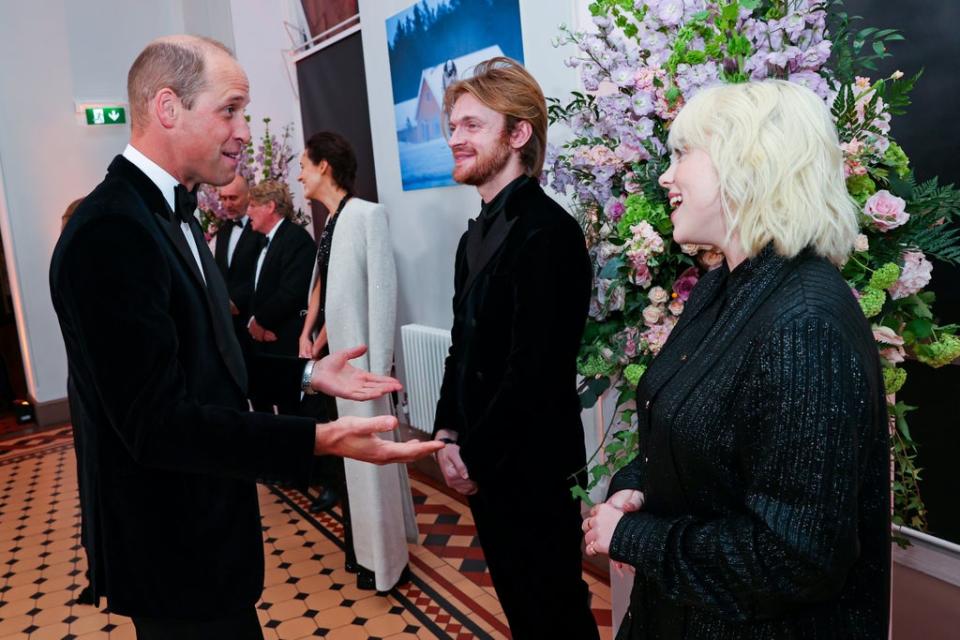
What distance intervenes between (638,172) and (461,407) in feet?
3.04

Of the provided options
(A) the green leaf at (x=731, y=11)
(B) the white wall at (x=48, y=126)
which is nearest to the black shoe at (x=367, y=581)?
(A) the green leaf at (x=731, y=11)

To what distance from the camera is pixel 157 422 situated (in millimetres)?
1436

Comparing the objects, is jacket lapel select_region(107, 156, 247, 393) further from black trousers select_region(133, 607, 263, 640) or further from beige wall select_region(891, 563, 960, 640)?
beige wall select_region(891, 563, 960, 640)

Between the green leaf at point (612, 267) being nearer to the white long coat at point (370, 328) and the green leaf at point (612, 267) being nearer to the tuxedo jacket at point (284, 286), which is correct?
the white long coat at point (370, 328)

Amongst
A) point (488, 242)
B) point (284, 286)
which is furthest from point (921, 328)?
point (284, 286)

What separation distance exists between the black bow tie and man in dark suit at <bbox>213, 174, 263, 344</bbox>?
297 centimetres

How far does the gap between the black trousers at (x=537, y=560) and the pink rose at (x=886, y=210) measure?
1.15 m

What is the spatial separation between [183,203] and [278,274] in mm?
2760

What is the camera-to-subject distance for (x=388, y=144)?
4637 millimetres

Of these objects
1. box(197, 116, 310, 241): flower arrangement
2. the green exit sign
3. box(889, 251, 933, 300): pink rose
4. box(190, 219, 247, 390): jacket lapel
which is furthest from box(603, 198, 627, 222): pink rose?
the green exit sign

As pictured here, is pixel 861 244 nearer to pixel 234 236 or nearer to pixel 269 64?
pixel 234 236

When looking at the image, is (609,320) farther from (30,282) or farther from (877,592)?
(30,282)

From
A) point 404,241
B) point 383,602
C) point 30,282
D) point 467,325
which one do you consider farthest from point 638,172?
point 30,282

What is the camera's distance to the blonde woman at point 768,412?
1103 mm
